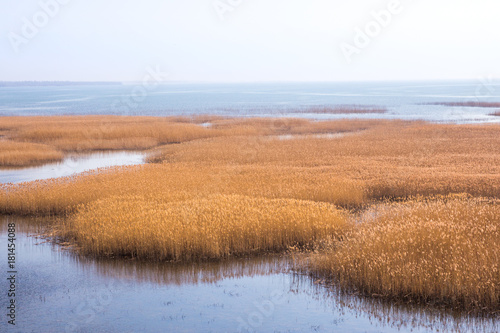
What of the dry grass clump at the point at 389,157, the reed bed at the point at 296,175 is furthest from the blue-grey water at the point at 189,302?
the dry grass clump at the point at 389,157

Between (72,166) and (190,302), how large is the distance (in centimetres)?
2030

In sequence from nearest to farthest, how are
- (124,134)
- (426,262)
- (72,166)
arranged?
(426,262), (72,166), (124,134)

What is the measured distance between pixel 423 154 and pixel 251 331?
69.4ft

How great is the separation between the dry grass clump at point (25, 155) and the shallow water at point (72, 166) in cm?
101

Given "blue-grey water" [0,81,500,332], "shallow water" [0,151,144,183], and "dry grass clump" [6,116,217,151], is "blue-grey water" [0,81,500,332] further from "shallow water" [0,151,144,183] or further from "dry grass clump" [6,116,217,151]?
"dry grass clump" [6,116,217,151]

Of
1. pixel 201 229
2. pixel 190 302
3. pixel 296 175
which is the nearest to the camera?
pixel 190 302


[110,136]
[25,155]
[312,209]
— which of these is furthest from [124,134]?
[312,209]

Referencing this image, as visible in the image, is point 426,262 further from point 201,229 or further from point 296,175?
point 296,175

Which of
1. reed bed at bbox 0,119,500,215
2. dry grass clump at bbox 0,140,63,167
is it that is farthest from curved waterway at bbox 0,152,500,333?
dry grass clump at bbox 0,140,63,167

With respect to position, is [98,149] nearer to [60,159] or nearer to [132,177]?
[60,159]

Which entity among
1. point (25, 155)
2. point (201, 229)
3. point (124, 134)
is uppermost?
point (124, 134)

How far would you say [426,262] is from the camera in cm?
931

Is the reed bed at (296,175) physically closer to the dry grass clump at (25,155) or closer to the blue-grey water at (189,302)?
the blue-grey water at (189,302)

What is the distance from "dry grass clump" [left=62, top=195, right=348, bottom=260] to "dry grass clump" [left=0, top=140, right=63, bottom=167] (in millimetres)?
16767
